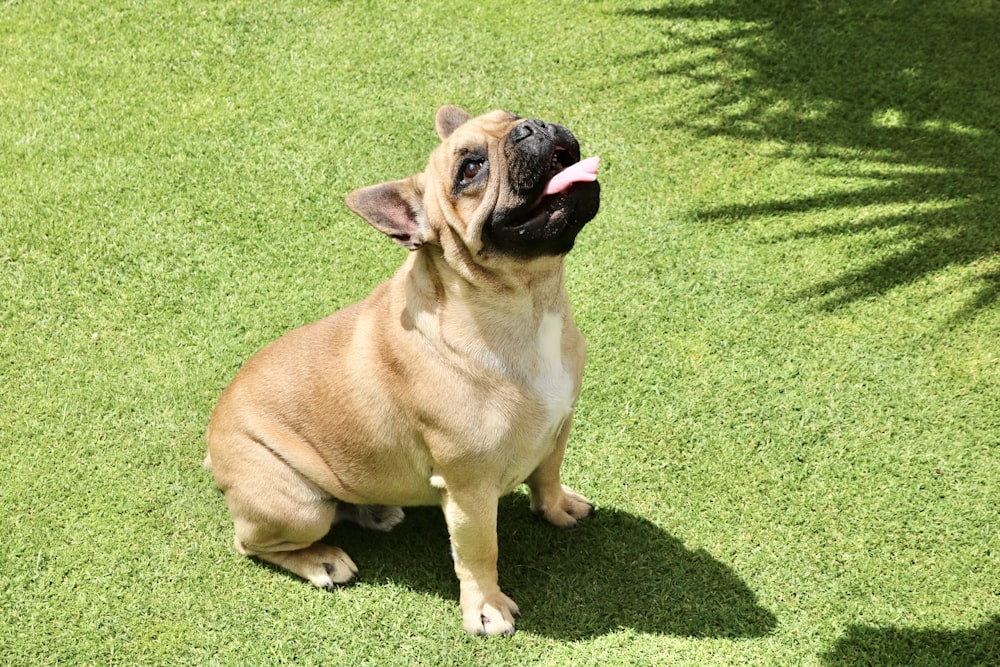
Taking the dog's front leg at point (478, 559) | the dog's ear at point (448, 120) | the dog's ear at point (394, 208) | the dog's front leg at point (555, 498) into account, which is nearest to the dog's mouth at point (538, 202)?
the dog's ear at point (394, 208)

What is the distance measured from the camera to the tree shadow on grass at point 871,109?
578cm

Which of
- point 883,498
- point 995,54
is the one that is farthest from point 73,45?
point 995,54

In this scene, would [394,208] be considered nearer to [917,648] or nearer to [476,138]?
[476,138]

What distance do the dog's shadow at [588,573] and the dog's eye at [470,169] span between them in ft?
6.34

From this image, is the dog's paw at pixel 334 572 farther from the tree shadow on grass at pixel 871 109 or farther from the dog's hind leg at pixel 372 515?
the tree shadow on grass at pixel 871 109

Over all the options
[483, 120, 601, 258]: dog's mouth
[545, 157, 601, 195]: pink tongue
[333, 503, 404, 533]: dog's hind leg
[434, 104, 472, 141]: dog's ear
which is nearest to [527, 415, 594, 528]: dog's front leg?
[333, 503, 404, 533]: dog's hind leg

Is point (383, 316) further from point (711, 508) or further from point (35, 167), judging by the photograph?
point (35, 167)

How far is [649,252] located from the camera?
586cm

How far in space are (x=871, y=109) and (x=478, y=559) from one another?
4.66 metres

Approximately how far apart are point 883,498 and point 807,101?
332 cm

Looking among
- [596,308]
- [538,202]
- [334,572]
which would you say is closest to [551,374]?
[538,202]

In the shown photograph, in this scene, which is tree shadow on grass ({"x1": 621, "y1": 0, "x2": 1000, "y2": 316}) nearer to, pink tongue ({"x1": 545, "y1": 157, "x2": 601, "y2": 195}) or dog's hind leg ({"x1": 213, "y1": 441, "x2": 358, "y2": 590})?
pink tongue ({"x1": 545, "y1": 157, "x2": 601, "y2": 195})

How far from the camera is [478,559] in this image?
3.98 metres

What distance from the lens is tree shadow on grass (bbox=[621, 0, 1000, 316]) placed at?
19.0ft
